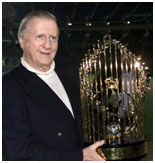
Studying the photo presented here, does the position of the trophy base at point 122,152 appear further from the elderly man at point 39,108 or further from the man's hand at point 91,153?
the man's hand at point 91,153

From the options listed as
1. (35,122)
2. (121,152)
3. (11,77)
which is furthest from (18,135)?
(121,152)

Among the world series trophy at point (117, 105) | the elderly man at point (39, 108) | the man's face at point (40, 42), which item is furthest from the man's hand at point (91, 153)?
the world series trophy at point (117, 105)

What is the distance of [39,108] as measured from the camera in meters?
1.19

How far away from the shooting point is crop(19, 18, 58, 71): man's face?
1202mm

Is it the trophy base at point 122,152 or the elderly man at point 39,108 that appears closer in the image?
the elderly man at point 39,108

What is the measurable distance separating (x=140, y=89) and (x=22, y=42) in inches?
46.7

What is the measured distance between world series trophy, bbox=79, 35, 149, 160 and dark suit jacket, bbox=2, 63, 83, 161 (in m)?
0.72

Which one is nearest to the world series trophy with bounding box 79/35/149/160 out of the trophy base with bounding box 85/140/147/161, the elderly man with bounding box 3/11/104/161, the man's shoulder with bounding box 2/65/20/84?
the trophy base with bounding box 85/140/147/161

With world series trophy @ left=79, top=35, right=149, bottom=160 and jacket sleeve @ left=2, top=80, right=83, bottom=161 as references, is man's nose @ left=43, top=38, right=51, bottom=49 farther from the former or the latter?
world series trophy @ left=79, top=35, right=149, bottom=160

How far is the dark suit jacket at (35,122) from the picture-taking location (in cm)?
112

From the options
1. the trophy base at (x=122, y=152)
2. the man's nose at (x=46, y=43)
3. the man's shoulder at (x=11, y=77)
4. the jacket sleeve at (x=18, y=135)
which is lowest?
the trophy base at (x=122, y=152)

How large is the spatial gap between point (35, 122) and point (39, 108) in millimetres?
60

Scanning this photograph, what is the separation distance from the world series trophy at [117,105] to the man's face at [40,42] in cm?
79

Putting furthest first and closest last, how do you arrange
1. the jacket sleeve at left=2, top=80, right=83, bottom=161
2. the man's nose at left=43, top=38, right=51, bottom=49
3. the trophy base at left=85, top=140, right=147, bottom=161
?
the trophy base at left=85, top=140, right=147, bottom=161 < the man's nose at left=43, top=38, right=51, bottom=49 < the jacket sleeve at left=2, top=80, right=83, bottom=161
